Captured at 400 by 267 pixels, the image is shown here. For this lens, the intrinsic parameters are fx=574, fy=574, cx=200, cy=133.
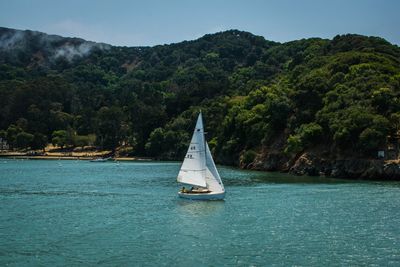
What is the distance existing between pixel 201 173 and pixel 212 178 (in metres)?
1.42

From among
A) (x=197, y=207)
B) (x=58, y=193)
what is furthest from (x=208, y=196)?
(x=58, y=193)

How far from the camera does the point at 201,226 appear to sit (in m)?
50.9

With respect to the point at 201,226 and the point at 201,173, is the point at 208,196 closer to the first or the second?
Result: the point at 201,173

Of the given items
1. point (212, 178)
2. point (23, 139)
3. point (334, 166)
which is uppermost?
point (23, 139)

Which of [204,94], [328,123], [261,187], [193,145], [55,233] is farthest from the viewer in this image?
[204,94]

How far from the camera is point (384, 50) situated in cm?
14962

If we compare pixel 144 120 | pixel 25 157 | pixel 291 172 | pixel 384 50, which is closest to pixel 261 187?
pixel 291 172

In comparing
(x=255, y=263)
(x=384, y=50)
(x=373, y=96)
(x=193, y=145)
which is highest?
(x=384, y=50)

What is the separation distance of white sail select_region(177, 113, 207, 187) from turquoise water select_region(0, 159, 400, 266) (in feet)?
9.34

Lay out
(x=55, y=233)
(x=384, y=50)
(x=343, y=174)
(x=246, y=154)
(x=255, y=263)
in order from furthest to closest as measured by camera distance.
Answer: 1. (x=384, y=50)
2. (x=246, y=154)
3. (x=343, y=174)
4. (x=55, y=233)
5. (x=255, y=263)

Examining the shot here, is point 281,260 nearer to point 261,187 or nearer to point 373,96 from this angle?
point 261,187

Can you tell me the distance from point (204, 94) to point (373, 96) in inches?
3897

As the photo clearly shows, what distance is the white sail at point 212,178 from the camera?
66.6m

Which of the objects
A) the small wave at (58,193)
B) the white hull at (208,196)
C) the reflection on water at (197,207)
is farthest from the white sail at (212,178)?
the small wave at (58,193)
